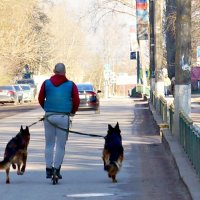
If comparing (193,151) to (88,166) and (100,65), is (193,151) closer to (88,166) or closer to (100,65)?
(88,166)

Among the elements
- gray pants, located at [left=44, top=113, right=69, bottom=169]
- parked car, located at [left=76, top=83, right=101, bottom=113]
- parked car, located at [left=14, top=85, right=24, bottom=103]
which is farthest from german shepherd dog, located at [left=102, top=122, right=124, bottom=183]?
parked car, located at [left=14, top=85, right=24, bottom=103]

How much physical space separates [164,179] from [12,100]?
50.0m

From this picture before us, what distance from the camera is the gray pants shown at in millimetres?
13984

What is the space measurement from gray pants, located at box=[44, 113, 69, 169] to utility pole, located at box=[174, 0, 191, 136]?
21.8ft

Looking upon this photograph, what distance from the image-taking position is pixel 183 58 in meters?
21.1

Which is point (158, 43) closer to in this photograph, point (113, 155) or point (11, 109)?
point (11, 109)

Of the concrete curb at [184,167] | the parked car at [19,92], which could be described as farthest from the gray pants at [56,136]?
the parked car at [19,92]

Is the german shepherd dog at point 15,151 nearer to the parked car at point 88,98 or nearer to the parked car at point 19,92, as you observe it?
the parked car at point 88,98

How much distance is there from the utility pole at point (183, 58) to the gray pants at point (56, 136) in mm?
6636

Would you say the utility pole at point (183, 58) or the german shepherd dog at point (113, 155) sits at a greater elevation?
the utility pole at point (183, 58)

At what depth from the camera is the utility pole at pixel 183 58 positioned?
20.6 metres

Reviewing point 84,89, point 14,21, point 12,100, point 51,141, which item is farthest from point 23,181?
point 14,21

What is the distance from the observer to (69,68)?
125m

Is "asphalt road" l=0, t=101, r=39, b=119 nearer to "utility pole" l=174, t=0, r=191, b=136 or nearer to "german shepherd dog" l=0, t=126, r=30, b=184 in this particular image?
"utility pole" l=174, t=0, r=191, b=136
